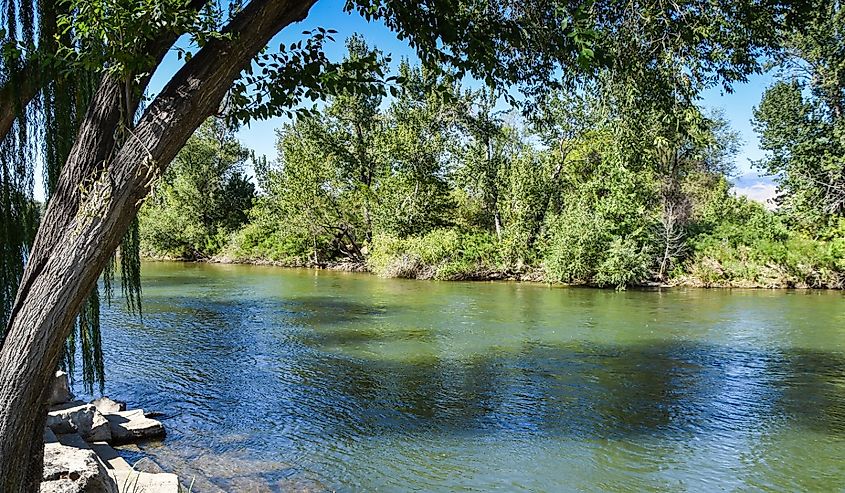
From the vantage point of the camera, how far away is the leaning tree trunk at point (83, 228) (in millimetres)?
2701

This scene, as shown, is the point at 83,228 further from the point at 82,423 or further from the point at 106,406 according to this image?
the point at 106,406

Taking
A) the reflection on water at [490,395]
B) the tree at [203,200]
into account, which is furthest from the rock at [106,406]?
the tree at [203,200]

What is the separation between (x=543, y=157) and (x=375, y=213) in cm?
901

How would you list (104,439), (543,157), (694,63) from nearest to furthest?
(694,63), (104,439), (543,157)

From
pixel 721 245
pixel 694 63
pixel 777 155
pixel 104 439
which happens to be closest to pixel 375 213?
pixel 721 245

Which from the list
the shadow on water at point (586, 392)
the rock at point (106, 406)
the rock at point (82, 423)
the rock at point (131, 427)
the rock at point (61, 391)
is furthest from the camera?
the shadow on water at point (586, 392)

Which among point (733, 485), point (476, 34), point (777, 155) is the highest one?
point (777, 155)

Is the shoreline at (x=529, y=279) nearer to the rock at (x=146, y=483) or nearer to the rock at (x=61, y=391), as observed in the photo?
the rock at (x=61, y=391)

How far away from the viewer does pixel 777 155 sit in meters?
26.2

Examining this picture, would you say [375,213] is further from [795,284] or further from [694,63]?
[694,63]

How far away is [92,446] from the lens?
6.12 metres

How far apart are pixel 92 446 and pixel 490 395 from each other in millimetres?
5264

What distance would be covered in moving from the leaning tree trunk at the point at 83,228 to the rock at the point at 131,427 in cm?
477

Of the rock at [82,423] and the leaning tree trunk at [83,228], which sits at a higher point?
the leaning tree trunk at [83,228]
